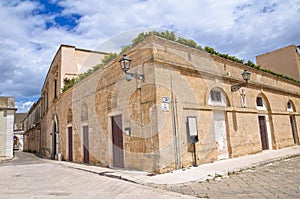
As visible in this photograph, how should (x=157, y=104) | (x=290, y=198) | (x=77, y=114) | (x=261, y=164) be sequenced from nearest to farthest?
(x=290, y=198) → (x=157, y=104) → (x=261, y=164) → (x=77, y=114)

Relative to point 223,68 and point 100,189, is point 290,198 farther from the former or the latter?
point 223,68

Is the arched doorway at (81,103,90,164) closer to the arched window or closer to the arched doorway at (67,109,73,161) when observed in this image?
the arched doorway at (67,109,73,161)

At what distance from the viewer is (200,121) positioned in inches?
319

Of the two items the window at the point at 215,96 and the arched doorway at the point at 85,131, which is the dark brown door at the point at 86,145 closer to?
the arched doorway at the point at 85,131

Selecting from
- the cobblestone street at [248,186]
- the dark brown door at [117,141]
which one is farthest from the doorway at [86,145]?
the cobblestone street at [248,186]

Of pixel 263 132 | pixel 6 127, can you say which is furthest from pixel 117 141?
pixel 6 127

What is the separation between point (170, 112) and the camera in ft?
23.5

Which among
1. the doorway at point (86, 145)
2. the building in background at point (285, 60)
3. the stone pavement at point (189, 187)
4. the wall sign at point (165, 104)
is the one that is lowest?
the stone pavement at point (189, 187)

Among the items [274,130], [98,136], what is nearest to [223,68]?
[274,130]

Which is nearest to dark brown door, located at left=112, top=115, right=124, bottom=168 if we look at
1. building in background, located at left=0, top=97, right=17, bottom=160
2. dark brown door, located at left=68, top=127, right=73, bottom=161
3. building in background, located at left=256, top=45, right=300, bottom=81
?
dark brown door, located at left=68, top=127, right=73, bottom=161

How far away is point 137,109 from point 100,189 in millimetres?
2989

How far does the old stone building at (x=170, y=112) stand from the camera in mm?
7057

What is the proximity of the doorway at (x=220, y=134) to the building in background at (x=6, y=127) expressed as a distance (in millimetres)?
18120

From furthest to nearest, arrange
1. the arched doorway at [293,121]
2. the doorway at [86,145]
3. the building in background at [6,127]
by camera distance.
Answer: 1. the building in background at [6,127]
2. the arched doorway at [293,121]
3. the doorway at [86,145]
